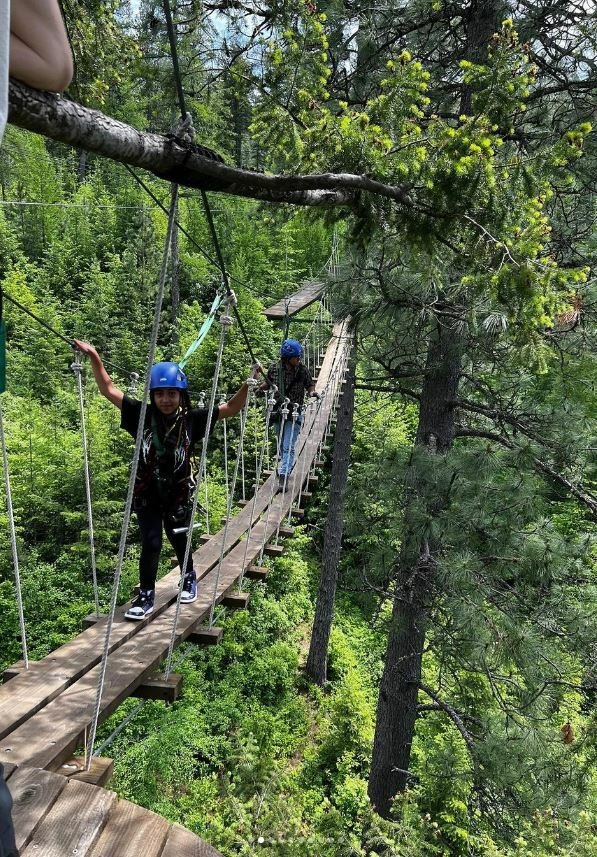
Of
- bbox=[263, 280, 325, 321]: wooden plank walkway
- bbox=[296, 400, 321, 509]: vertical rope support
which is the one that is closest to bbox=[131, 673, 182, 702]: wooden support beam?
bbox=[296, 400, 321, 509]: vertical rope support

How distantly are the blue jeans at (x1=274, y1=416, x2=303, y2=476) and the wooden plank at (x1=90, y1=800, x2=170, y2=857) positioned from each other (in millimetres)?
2852

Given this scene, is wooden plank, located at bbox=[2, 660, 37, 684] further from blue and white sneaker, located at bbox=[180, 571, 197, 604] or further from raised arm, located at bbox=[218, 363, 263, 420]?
raised arm, located at bbox=[218, 363, 263, 420]

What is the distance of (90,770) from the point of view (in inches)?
51.2

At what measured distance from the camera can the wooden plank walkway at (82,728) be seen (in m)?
0.97

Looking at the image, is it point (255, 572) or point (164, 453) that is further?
point (255, 572)

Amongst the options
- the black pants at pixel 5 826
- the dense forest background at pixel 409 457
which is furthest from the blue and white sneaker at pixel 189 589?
the black pants at pixel 5 826

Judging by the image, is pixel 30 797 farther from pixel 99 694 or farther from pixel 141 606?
pixel 141 606

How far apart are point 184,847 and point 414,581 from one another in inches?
111

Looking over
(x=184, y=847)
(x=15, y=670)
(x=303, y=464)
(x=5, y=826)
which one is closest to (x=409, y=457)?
(x=303, y=464)

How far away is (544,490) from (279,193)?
8.81ft

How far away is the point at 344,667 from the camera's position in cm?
612

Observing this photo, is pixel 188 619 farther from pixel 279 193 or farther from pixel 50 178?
pixel 50 178

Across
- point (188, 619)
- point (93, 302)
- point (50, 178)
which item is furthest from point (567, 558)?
point (50, 178)

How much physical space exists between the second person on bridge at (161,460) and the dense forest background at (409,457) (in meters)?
0.76
